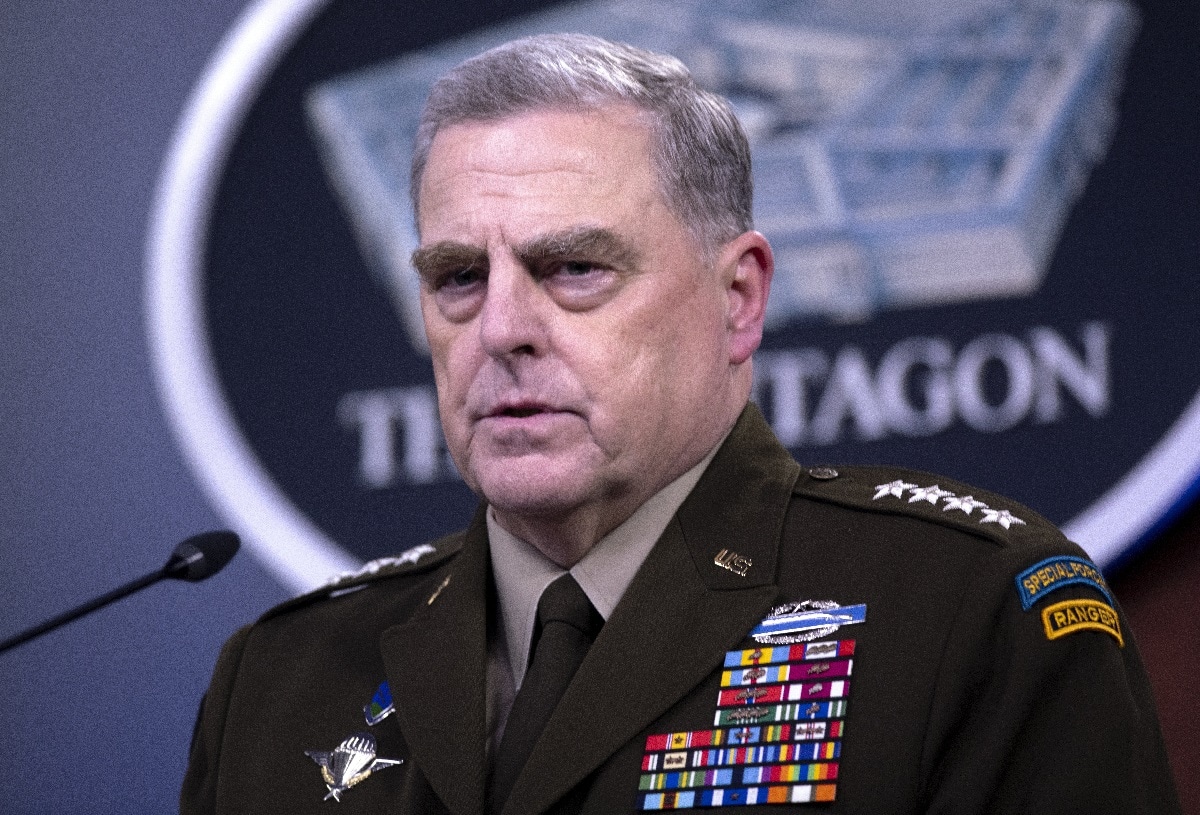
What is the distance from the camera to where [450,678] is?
4.73ft

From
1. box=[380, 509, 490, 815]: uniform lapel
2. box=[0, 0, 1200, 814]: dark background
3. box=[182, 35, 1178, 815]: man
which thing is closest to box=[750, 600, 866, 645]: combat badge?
box=[182, 35, 1178, 815]: man

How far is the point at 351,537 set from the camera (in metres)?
2.45

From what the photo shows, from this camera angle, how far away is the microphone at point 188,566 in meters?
1.71

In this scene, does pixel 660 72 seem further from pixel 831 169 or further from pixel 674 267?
pixel 831 169

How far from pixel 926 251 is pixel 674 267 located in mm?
855

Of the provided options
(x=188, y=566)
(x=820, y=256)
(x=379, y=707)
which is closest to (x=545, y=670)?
(x=379, y=707)

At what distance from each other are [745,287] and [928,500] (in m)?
0.29

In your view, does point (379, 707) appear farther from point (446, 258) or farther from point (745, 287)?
point (745, 287)

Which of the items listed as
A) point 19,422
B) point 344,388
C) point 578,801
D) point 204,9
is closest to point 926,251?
point 344,388

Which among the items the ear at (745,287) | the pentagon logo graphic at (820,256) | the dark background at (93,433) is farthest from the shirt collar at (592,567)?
the dark background at (93,433)

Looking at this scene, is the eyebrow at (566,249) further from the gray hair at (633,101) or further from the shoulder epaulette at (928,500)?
the shoulder epaulette at (928,500)

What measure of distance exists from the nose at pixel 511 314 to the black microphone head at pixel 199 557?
53 centimetres

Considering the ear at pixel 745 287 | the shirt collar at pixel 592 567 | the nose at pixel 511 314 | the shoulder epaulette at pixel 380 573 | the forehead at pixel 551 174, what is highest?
the forehead at pixel 551 174

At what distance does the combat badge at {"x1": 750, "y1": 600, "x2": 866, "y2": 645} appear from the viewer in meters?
1.35
